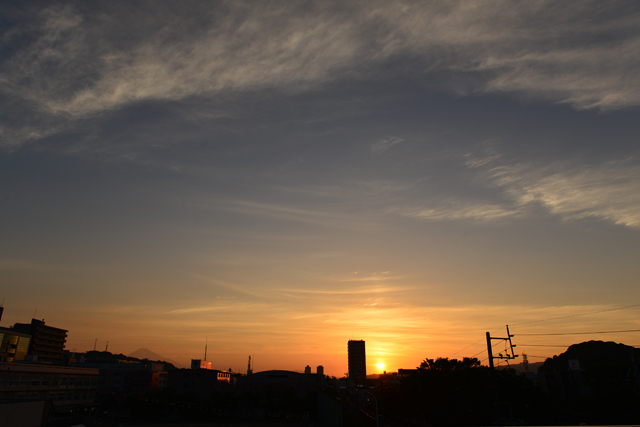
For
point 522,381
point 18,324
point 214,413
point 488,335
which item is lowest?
point 214,413

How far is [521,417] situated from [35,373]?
310 ft

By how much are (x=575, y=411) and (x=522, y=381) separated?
51.9ft

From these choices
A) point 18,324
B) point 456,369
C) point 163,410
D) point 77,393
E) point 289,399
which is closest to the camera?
point 456,369

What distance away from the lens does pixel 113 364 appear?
15100 centimetres

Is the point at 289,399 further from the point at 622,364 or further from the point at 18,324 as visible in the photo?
the point at 18,324

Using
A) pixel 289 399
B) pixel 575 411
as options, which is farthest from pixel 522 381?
pixel 289 399

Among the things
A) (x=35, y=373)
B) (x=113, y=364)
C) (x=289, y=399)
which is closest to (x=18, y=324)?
(x=113, y=364)

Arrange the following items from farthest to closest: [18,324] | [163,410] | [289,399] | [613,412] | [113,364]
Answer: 1. [18,324]
2. [113,364]
3. [289,399]
4. [163,410]
5. [613,412]

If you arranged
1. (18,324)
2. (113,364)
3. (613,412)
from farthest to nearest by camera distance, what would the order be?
(18,324)
(113,364)
(613,412)

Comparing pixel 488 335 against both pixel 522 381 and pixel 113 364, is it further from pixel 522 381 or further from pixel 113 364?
pixel 113 364

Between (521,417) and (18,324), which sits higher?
(18,324)

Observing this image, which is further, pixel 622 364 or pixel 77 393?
pixel 77 393

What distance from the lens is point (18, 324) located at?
171125 mm

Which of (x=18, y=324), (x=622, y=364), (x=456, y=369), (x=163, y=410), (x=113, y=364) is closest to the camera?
(x=456, y=369)
